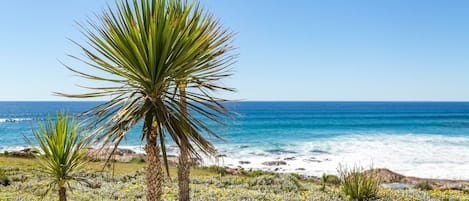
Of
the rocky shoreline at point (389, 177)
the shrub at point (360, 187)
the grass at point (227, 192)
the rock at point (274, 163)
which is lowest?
the rock at point (274, 163)

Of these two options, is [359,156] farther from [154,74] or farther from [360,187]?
[154,74]

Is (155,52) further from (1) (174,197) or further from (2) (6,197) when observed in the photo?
(2) (6,197)

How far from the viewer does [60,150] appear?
5.53 m

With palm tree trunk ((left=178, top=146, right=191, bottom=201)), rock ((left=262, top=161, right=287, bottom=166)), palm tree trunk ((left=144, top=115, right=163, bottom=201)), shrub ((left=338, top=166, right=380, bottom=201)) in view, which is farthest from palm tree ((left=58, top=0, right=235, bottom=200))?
rock ((left=262, top=161, right=287, bottom=166))

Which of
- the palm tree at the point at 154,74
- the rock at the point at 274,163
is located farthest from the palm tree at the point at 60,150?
the rock at the point at 274,163

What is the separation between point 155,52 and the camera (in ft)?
13.9

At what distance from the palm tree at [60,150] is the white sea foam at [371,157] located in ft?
57.9

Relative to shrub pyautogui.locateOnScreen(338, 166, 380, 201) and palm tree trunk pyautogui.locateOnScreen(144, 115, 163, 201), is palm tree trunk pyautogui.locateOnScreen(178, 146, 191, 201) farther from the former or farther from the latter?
shrub pyautogui.locateOnScreen(338, 166, 380, 201)

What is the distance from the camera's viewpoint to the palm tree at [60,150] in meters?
5.49

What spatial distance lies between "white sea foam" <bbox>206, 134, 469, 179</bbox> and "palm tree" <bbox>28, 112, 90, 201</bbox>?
17.7m

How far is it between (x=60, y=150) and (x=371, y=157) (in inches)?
1209

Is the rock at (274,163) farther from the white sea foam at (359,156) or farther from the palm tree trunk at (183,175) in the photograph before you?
the palm tree trunk at (183,175)

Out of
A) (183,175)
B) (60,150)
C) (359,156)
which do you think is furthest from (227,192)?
(359,156)

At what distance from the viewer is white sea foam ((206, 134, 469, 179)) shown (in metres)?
25.8
